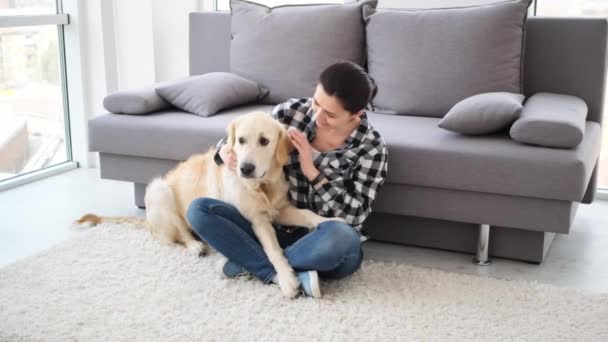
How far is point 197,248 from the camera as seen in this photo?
2773mm

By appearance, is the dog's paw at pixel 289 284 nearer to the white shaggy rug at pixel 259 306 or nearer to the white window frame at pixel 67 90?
the white shaggy rug at pixel 259 306

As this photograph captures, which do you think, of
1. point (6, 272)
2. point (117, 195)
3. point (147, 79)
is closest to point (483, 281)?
point (6, 272)

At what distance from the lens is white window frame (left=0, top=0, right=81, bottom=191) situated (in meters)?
4.03

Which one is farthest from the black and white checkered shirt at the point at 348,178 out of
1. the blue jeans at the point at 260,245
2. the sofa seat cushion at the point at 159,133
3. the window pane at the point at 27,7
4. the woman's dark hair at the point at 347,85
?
the window pane at the point at 27,7

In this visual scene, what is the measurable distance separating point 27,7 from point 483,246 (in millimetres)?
2904

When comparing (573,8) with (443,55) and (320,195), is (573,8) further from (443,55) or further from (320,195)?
(320,195)

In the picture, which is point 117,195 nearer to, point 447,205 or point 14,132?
point 14,132

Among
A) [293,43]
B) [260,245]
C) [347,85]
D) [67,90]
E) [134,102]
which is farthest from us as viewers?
[67,90]

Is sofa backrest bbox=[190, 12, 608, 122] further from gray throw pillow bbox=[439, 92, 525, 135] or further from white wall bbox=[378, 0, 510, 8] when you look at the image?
white wall bbox=[378, 0, 510, 8]

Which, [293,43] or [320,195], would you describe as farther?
[293,43]

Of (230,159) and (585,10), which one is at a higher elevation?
(585,10)

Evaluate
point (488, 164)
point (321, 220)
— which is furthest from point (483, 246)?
point (321, 220)

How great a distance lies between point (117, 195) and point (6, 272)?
1132mm

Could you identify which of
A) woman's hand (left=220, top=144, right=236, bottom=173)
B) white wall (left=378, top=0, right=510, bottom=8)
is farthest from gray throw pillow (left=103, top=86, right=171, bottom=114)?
white wall (left=378, top=0, right=510, bottom=8)
